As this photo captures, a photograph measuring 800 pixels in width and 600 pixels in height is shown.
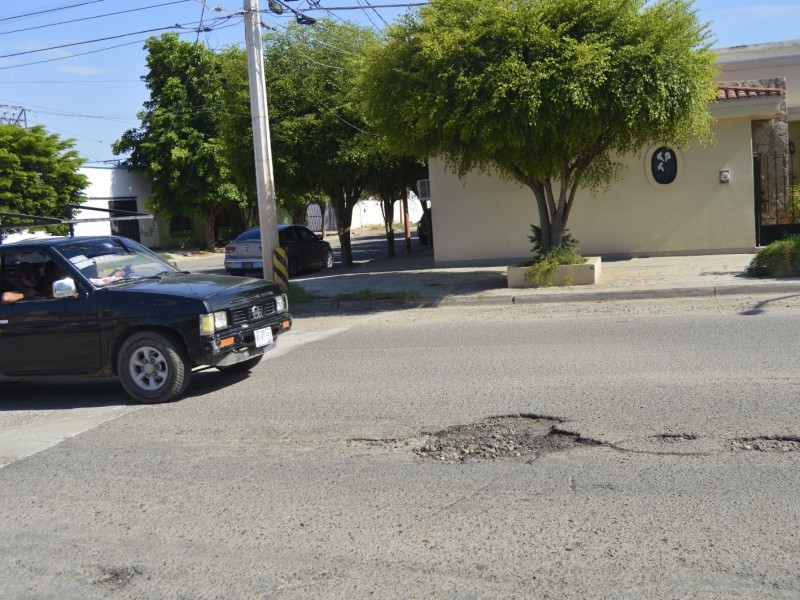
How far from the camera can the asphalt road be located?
4258 mm

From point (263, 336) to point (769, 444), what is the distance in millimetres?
5113

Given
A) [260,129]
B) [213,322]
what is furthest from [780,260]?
[213,322]

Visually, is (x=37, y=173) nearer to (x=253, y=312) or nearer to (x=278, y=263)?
(x=278, y=263)

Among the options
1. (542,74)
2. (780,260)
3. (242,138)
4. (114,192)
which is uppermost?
(114,192)

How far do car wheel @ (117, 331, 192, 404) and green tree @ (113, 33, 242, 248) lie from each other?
29.4 m

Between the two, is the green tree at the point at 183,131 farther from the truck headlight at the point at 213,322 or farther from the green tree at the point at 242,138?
the truck headlight at the point at 213,322

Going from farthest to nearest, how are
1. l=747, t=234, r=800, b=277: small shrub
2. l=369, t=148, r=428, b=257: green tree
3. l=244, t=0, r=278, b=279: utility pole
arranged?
1. l=369, t=148, r=428, b=257: green tree
2. l=244, t=0, r=278, b=279: utility pole
3. l=747, t=234, r=800, b=277: small shrub

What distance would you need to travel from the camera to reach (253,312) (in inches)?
345

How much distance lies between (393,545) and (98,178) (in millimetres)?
37790

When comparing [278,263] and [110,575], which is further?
[278,263]

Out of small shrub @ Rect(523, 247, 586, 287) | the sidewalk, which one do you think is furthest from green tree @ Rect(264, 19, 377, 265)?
small shrub @ Rect(523, 247, 586, 287)

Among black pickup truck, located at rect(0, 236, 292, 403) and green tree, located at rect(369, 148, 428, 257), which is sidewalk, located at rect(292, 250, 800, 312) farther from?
black pickup truck, located at rect(0, 236, 292, 403)

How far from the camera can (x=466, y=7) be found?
46.9 ft

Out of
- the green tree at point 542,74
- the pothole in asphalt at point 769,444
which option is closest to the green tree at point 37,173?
the green tree at point 542,74
